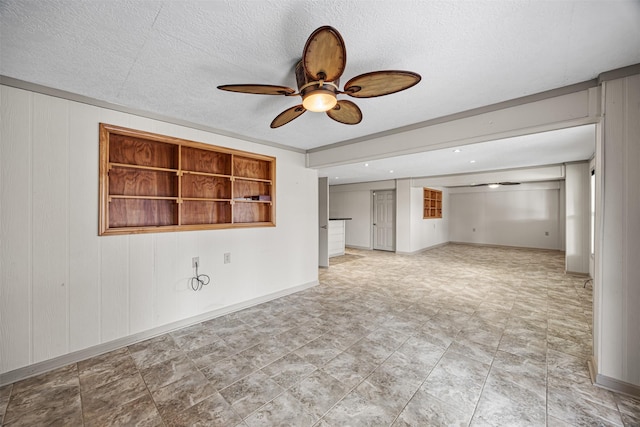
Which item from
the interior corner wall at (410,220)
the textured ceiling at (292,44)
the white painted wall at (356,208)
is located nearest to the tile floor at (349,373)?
the textured ceiling at (292,44)

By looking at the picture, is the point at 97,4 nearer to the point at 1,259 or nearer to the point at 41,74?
the point at 41,74

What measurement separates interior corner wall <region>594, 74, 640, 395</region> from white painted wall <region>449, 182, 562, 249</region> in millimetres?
7986

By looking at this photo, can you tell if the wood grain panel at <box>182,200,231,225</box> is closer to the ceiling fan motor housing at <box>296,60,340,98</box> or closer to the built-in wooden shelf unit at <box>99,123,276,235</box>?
the built-in wooden shelf unit at <box>99,123,276,235</box>

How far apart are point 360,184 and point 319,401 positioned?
24.5 feet

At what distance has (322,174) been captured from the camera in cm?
656

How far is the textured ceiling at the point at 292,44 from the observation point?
1.34 m

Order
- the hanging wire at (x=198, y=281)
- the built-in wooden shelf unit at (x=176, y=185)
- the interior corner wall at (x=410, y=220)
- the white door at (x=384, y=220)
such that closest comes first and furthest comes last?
the built-in wooden shelf unit at (x=176, y=185) < the hanging wire at (x=198, y=281) < the interior corner wall at (x=410, y=220) < the white door at (x=384, y=220)

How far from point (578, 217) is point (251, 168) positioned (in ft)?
21.5

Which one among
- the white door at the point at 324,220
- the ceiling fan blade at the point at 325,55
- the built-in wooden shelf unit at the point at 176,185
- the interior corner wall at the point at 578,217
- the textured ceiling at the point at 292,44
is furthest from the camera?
the white door at the point at 324,220

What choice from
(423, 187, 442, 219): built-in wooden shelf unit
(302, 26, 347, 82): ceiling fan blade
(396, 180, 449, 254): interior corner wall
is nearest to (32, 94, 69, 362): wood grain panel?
(302, 26, 347, 82): ceiling fan blade

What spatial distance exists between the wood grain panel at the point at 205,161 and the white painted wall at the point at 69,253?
0.21 m

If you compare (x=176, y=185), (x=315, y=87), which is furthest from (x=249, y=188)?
(x=315, y=87)

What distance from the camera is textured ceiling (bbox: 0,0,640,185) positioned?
4.39ft

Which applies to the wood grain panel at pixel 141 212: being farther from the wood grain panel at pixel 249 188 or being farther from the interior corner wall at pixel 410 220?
the interior corner wall at pixel 410 220
